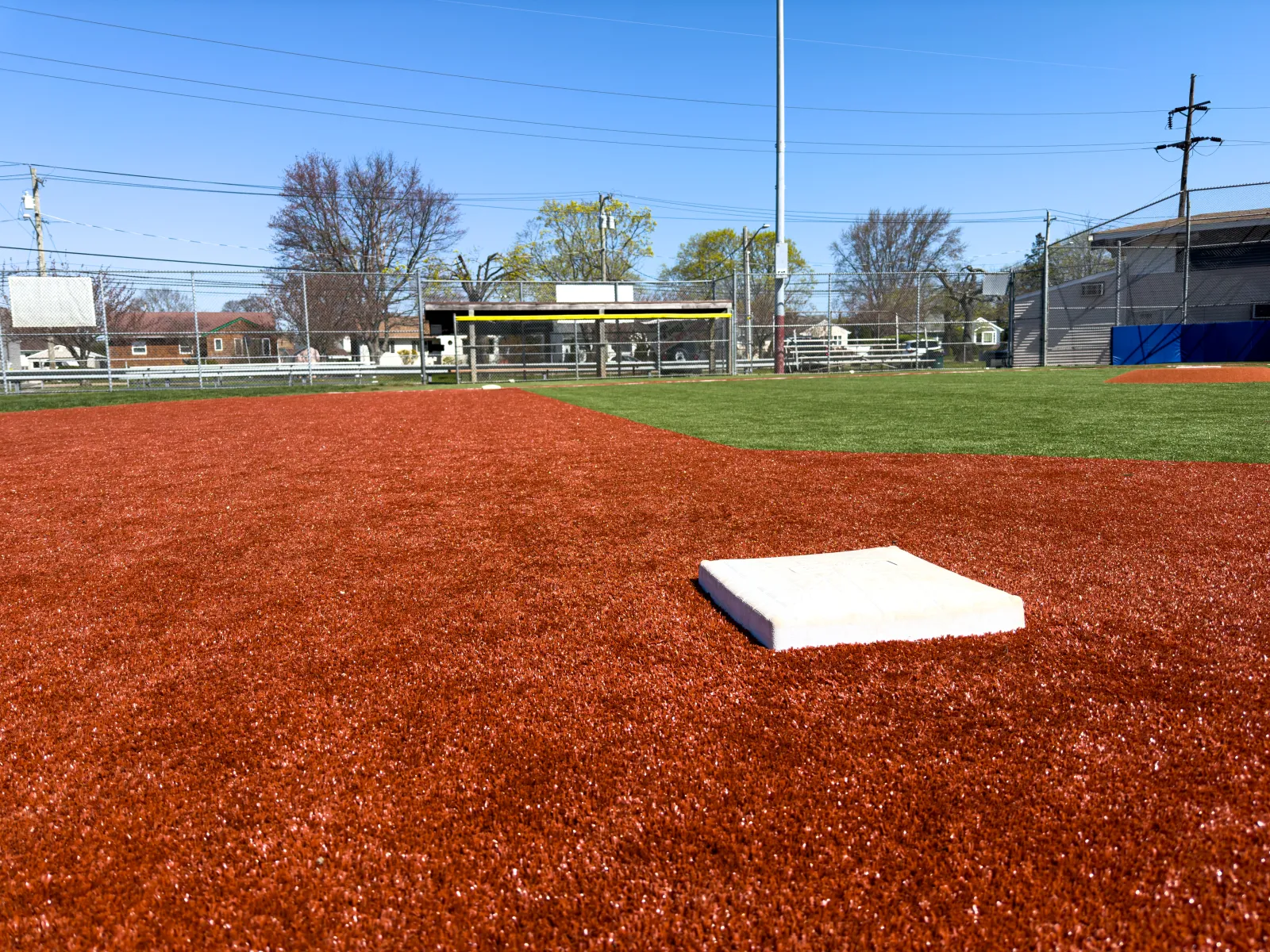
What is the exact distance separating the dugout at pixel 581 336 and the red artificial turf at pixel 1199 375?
39.1 feet

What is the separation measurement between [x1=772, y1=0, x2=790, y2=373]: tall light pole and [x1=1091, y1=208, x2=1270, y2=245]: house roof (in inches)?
536

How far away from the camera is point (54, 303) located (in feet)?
59.0

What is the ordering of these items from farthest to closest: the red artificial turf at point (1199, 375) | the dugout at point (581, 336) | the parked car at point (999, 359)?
the parked car at point (999, 359), the dugout at point (581, 336), the red artificial turf at point (1199, 375)

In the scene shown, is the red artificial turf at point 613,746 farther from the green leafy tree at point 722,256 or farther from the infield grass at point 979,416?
the green leafy tree at point 722,256

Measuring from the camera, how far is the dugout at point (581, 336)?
2288 cm

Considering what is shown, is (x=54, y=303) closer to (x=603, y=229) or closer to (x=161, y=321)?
(x=161, y=321)

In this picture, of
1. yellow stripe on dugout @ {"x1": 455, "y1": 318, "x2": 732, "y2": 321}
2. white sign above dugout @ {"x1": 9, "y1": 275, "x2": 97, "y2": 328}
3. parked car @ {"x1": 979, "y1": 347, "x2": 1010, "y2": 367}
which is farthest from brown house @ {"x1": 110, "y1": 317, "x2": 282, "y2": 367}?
parked car @ {"x1": 979, "y1": 347, "x2": 1010, "y2": 367}

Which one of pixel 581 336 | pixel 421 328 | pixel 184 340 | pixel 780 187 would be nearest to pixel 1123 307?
pixel 780 187

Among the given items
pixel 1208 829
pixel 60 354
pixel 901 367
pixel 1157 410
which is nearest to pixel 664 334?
pixel 901 367

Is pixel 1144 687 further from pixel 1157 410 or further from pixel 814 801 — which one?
pixel 1157 410

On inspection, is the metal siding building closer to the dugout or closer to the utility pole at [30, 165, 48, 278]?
the dugout

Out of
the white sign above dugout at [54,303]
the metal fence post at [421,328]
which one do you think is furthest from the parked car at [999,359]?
the white sign above dugout at [54,303]

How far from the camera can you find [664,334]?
27.8 metres

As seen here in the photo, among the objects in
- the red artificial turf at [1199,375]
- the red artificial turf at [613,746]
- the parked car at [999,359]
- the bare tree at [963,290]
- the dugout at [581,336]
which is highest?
the bare tree at [963,290]
